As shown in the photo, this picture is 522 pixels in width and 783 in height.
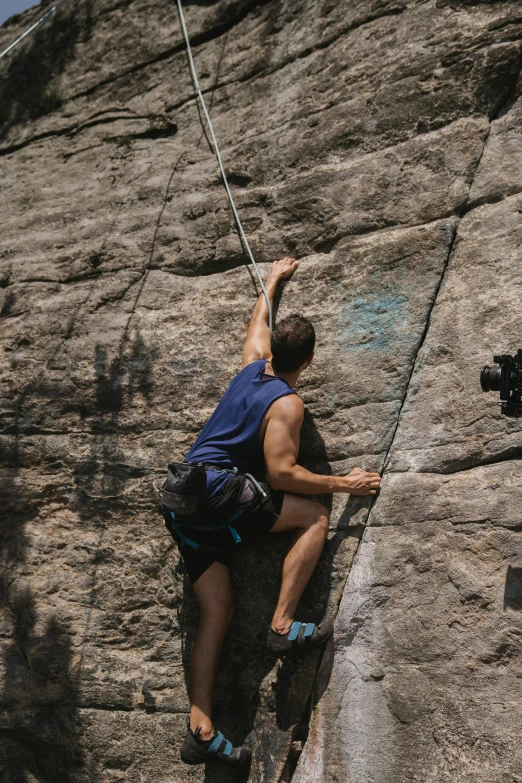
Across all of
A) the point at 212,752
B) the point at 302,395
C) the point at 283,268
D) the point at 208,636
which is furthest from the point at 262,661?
the point at 283,268

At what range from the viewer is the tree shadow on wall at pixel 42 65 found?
25.8 ft

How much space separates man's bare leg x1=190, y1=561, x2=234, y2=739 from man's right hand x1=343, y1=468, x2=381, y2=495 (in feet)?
2.93

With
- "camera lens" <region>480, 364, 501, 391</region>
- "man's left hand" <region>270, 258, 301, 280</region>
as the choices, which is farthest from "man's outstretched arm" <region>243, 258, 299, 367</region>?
"camera lens" <region>480, 364, 501, 391</region>

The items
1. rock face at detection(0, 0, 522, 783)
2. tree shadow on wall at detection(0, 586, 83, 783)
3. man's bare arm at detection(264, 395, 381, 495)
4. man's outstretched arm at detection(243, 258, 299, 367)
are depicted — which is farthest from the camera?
man's outstretched arm at detection(243, 258, 299, 367)

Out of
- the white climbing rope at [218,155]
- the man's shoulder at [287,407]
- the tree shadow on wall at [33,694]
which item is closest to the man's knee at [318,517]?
the man's shoulder at [287,407]

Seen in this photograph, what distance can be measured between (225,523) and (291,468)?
49 cm

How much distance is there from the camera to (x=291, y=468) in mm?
4375

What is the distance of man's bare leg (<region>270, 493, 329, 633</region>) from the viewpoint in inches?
170

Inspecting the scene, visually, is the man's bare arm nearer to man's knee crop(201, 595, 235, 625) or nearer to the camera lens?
man's knee crop(201, 595, 235, 625)

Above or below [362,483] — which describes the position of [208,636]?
below

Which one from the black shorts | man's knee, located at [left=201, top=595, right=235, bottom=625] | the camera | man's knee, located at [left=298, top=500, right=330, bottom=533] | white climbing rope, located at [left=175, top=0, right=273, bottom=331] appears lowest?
man's knee, located at [left=201, top=595, right=235, bottom=625]

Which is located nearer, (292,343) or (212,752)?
(212,752)

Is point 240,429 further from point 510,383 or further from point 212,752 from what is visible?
point 212,752

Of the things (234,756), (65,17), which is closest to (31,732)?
(234,756)
